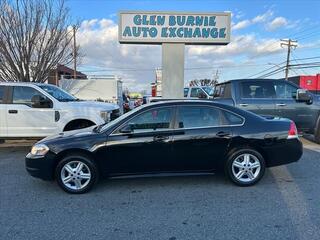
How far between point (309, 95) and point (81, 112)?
626 centimetres

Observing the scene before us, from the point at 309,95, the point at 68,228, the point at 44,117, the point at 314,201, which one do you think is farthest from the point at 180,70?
the point at 68,228

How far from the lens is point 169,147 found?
221 inches

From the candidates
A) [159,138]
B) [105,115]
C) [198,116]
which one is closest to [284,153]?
[198,116]

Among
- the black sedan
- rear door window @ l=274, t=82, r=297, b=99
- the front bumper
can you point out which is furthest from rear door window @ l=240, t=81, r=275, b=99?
the front bumper

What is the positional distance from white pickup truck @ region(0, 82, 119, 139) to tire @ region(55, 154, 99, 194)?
3.10m

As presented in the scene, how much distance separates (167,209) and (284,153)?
2.45 meters

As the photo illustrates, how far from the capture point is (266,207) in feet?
15.8

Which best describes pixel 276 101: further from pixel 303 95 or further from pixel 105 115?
pixel 105 115

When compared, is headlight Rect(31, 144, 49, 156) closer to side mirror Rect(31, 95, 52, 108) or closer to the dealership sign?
side mirror Rect(31, 95, 52, 108)

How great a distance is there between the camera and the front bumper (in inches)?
219

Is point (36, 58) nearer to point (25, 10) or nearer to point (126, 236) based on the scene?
point (25, 10)

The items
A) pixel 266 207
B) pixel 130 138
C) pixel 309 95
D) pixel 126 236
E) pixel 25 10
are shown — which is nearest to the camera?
pixel 126 236

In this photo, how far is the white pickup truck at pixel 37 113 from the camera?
8.56 m

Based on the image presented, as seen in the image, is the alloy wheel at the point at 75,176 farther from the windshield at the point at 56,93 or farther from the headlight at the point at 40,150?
the windshield at the point at 56,93
